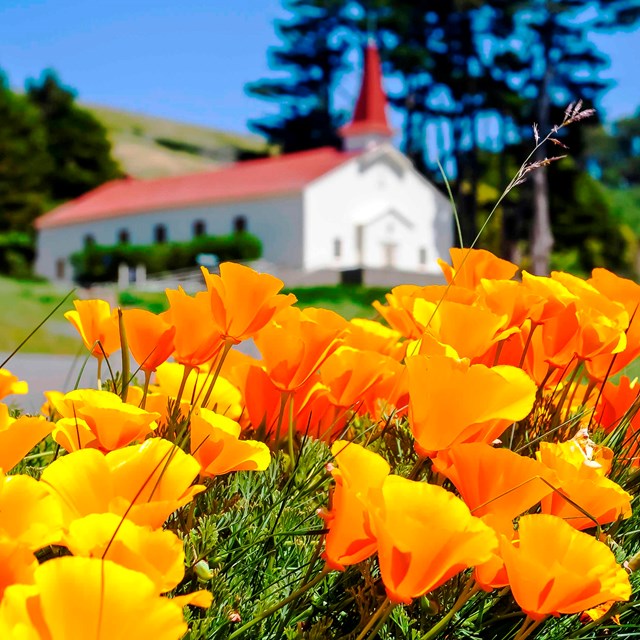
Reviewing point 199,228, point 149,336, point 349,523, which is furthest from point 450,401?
point 199,228

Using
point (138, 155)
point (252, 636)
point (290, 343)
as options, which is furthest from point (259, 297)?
point (138, 155)

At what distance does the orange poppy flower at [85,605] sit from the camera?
0.56m

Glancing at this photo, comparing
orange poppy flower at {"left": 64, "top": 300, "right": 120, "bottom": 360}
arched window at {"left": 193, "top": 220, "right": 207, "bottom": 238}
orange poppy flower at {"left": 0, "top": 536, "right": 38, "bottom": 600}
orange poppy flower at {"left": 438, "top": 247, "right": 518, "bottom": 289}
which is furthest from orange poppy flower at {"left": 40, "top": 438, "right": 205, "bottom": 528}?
arched window at {"left": 193, "top": 220, "right": 207, "bottom": 238}

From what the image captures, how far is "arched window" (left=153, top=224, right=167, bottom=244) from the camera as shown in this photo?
33.2 m

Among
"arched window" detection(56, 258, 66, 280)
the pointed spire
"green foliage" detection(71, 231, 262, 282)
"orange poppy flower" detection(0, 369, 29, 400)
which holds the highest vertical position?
the pointed spire

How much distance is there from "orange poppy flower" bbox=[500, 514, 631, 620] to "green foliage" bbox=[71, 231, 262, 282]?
27.6 m

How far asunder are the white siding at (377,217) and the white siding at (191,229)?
669mm

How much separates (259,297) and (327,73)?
42.5 m

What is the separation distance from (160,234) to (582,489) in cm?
3318

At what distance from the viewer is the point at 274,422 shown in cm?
135

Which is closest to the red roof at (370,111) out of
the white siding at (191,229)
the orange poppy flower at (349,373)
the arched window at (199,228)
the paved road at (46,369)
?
the white siding at (191,229)

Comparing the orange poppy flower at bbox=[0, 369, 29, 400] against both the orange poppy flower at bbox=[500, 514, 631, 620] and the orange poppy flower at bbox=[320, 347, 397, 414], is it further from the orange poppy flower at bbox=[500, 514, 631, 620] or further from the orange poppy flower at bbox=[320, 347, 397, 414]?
the orange poppy flower at bbox=[500, 514, 631, 620]

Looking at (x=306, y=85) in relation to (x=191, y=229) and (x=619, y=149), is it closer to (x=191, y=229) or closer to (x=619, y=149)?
(x=191, y=229)

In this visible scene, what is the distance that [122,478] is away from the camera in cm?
81
